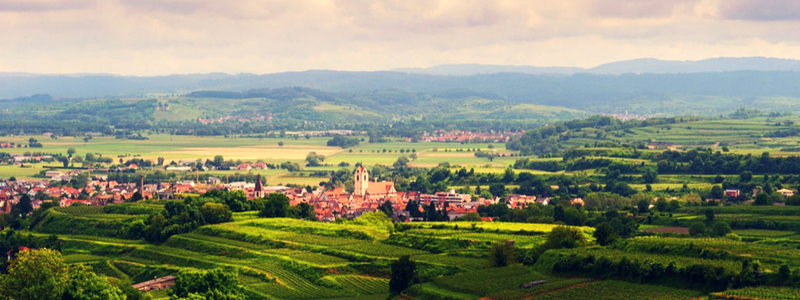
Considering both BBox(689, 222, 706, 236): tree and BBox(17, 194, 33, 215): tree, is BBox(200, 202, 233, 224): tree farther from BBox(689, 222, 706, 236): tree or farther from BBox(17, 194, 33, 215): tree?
BBox(689, 222, 706, 236): tree

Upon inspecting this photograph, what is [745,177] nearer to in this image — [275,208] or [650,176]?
[650,176]

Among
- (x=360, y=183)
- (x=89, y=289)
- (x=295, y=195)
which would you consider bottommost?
(x=295, y=195)

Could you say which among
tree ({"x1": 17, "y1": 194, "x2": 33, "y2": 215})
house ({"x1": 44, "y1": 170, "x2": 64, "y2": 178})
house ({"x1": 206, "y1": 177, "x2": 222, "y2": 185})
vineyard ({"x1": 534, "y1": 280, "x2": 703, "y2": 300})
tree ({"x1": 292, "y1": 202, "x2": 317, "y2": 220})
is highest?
vineyard ({"x1": 534, "y1": 280, "x2": 703, "y2": 300})

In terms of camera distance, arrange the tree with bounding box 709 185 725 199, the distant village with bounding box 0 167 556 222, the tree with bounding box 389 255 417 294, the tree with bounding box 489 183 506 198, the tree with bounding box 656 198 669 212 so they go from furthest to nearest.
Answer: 1. the tree with bounding box 489 183 506 198
2. the distant village with bounding box 0 167 556 222
3. the tree with bounding box 709 185 725 199
4. the tree with bounding box 656 198 669 212
5. the tree with bounding box 389 255 417 294

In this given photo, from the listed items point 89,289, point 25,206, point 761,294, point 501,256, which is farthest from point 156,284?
point 25,206

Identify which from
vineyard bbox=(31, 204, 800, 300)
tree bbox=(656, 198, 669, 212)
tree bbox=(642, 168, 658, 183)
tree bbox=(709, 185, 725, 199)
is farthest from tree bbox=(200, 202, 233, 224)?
tree bbox=(642, 168, 658, 183)

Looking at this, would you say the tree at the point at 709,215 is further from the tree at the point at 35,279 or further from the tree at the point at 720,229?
the tree at the point at 35,279

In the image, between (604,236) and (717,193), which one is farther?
(717,193)

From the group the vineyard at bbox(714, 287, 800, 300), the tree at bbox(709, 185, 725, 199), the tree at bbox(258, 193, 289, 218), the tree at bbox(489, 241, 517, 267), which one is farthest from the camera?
the tree at bbox(709, 185, 725, 199)
